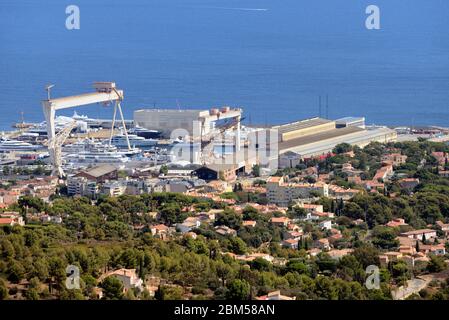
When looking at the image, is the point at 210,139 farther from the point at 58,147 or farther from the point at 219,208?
the point at 219,208

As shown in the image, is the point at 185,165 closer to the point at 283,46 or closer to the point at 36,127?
the point at 36,127

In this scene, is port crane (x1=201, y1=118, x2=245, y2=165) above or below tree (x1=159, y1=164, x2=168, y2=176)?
above

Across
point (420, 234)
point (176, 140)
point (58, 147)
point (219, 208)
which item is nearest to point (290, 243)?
point (420, 234)

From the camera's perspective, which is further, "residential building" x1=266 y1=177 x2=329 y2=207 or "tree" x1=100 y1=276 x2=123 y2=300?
"residential building" x1=266 y1=177 x2=329 y2=207

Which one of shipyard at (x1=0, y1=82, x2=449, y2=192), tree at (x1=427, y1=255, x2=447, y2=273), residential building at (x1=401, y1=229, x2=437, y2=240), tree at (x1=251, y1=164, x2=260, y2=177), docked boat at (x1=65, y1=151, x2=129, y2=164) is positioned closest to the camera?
tree at (x1=427, y1=255, x2=447, y2=273)

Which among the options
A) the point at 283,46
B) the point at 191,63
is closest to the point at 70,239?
the point at 191,63

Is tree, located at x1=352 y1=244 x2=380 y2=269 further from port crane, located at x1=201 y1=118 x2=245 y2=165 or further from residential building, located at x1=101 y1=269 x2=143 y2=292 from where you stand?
port crane, located at x1=201 y1=118 x2=245 y2=165

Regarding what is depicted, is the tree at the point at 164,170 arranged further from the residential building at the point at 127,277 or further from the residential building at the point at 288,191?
the residential building at the point at 127,277

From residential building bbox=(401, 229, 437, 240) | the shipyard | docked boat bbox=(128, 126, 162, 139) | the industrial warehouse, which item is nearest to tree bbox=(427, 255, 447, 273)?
residential building bbox=(401, 229, 437, 240)
